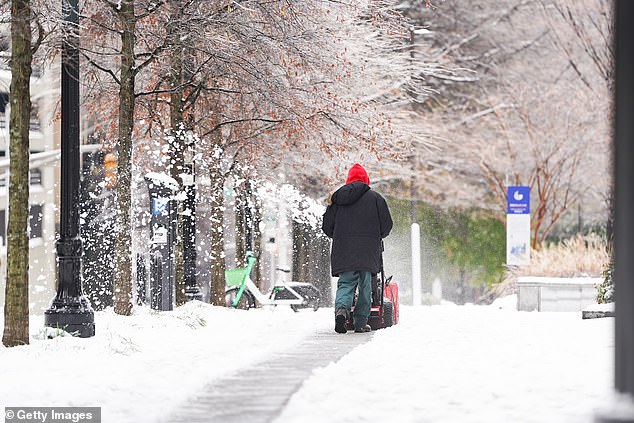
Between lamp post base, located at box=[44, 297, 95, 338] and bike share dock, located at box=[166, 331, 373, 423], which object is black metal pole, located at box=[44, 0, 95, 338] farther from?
bike share dock, located at box=[166, 331, 373, 423]

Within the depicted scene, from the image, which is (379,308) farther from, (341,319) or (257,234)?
(257,234)

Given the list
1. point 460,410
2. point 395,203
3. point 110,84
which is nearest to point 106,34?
point 110,84

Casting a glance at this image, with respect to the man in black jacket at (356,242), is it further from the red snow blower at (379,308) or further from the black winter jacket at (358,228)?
the red snow blower at (379,308)

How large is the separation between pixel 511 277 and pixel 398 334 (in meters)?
11.7

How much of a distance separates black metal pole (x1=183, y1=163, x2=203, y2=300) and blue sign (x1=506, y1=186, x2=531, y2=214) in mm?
8631

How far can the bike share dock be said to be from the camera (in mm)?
6824

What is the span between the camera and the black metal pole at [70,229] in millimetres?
11852

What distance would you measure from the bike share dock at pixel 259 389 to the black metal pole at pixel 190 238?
6315 millimetres

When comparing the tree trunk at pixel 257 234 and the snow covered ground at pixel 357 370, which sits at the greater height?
the tree trunk at pixel 257 234

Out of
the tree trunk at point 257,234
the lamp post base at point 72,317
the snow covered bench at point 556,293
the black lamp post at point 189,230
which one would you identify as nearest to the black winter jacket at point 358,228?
the lamp post base at point 72,317

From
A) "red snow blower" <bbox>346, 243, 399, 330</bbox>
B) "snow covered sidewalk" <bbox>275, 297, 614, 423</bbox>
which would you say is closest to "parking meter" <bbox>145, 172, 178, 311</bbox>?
"red snow blower" <bbox>346, 243, 399, 330</bbox>

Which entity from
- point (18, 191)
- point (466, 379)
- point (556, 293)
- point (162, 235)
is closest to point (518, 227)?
point (556, 293)

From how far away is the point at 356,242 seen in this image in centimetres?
1261

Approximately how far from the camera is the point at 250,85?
15391mm
